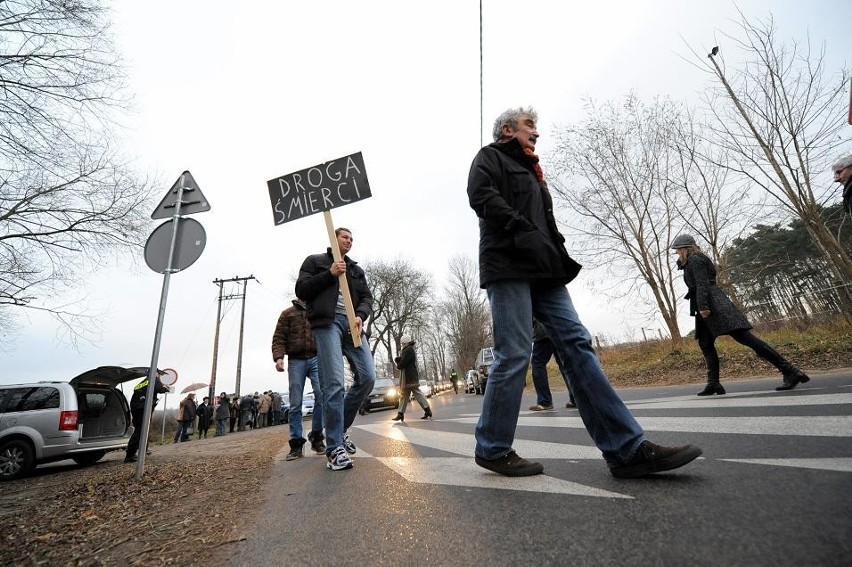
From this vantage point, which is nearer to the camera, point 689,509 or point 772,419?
point 689,509

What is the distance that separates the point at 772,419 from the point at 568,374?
172 centimetres

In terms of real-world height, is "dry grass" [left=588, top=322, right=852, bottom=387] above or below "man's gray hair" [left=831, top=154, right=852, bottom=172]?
below

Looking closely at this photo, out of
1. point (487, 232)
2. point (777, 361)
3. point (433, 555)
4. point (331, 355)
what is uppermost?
point (487, 232)

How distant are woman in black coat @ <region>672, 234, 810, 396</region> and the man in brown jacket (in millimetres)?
4883

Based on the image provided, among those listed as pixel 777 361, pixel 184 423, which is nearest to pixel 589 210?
pixel 777 361

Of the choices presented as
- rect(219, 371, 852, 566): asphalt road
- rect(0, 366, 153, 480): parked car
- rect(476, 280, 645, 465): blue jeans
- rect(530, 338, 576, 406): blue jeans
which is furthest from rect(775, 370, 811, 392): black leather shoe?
rect(0, 366, 153, 480): parked car

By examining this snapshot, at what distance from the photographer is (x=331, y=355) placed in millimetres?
3701

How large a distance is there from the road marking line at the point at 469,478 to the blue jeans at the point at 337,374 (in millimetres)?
542

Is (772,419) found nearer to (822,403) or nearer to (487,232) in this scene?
(822,403)

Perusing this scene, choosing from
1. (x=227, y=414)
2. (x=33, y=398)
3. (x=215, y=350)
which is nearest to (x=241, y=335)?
(x=215, y=350)

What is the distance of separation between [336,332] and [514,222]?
223 cm

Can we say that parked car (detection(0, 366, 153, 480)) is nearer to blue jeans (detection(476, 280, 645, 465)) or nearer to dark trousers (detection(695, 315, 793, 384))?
blue jeans (detection(476, 280, 645, 465))

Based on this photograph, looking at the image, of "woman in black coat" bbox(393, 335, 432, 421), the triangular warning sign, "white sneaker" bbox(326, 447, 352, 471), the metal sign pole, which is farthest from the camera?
"woman in black coat" bbox(393, 335, 432, 421)

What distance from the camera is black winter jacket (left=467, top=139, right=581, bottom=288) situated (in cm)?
227
